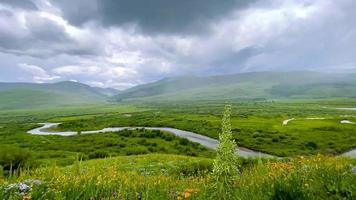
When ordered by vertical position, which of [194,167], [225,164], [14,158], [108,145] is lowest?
[108,145]

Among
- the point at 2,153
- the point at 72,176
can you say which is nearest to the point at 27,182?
A: the point at 72,176

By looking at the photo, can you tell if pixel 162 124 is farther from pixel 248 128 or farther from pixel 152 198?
pixel 152 198

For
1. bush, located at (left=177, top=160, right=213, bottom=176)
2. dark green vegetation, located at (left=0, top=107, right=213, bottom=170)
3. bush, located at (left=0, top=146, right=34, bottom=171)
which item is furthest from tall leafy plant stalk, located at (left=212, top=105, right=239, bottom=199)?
dark green vegetation, located at (left=0, top=107, right=213, bottom=170)

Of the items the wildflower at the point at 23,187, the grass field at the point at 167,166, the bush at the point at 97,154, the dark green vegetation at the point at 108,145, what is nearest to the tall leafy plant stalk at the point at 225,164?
the grass field at the point at 167,166

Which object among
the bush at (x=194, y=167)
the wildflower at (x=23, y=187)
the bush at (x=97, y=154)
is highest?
the wildflower at (x=23, y=187)

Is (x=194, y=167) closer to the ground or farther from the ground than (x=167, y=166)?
closer to the ground

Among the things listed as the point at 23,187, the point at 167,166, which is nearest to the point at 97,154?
the point at 167,166

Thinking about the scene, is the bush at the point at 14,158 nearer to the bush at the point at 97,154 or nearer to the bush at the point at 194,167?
the bush at the point at 194,167

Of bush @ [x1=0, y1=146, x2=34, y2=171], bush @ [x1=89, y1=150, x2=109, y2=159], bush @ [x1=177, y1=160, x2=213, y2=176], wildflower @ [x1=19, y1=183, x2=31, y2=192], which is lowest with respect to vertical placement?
bush @ [x1=89, y1=150, x2=109, y2=159]

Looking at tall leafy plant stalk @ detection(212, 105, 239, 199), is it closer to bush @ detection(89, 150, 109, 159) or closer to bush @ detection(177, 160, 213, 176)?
bush @ detection(177, 160, 213, 176)

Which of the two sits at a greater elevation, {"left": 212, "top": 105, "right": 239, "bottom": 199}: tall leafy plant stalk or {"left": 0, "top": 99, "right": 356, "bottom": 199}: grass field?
{"left": 212, "top": 105, "right": 239, "bottom": 199}: tall leafy plant stalk

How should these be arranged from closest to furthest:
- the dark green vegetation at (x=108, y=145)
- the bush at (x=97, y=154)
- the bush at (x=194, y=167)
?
the bush at (x=194, y=167) → the bush at (x=97, y=154) → the dark green vegetation at (x=108, y=145)

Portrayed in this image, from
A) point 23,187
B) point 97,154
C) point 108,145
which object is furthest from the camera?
point 108,145

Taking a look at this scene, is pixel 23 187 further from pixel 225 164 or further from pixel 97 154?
pixel 97 154
